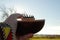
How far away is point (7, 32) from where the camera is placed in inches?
57.5

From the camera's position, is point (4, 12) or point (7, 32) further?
point (4, 12)

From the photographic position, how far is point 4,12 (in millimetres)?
8570

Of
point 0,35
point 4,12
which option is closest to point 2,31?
point 0,35

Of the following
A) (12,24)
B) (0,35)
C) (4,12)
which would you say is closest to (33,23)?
(12,24)

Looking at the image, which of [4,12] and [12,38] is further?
[4,12]

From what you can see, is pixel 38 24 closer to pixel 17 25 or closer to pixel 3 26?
pixel 17 25

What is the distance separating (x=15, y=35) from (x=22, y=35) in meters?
0.06

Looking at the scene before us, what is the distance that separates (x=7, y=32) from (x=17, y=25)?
96mm

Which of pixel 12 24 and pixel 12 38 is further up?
pixel 12 24

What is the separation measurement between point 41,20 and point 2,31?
308 mm

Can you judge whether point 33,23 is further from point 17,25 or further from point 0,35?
point 0,35

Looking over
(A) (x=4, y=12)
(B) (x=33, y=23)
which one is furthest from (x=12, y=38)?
(A) (x=4, y=12)

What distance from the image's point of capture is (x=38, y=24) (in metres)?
1.51

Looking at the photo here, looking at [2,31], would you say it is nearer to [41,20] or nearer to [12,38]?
[12,38]
